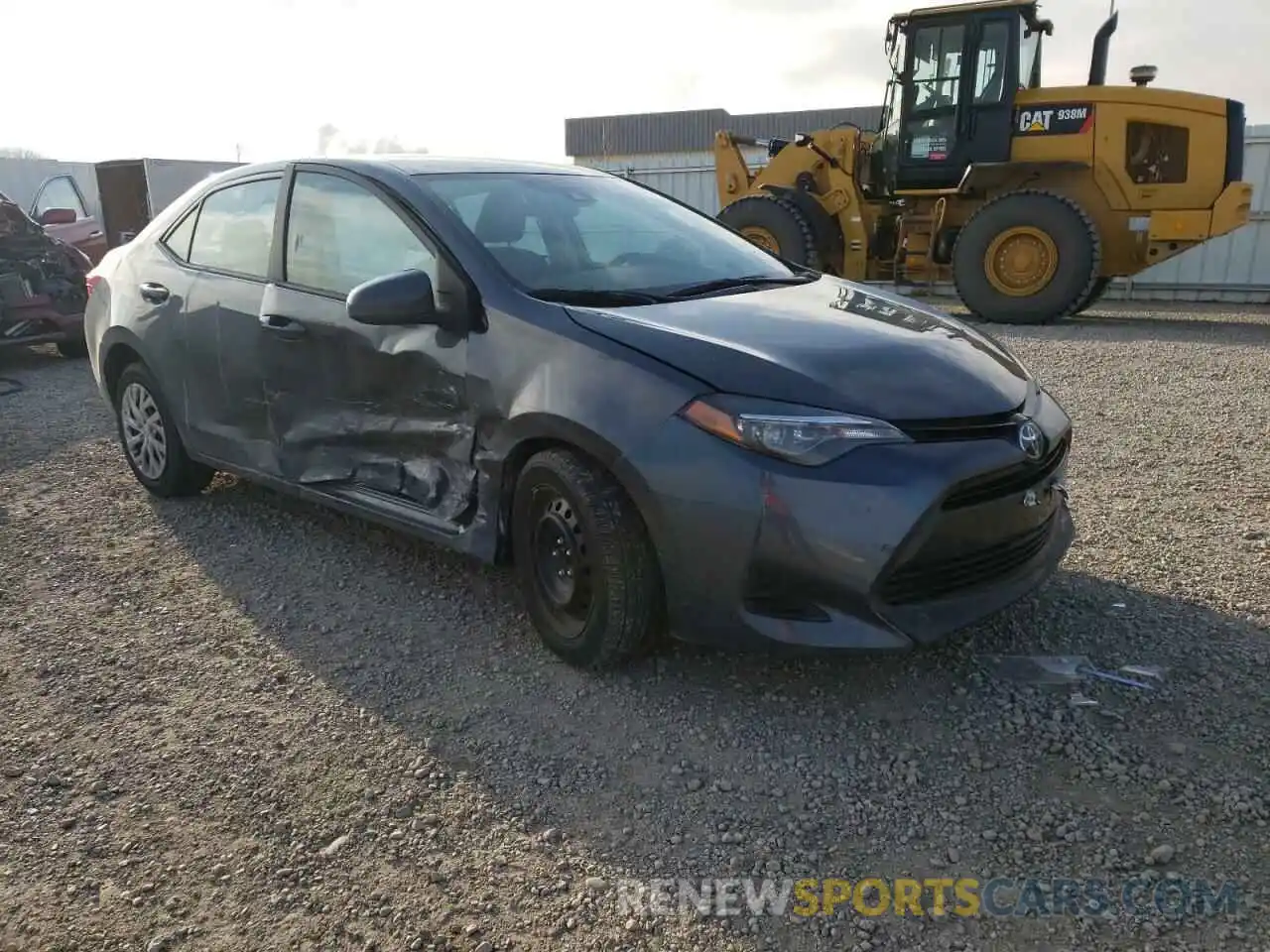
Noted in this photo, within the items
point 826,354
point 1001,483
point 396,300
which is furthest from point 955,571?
point 396,300

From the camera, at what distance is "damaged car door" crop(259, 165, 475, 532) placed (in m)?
3.21

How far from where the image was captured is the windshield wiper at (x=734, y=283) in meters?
3.30

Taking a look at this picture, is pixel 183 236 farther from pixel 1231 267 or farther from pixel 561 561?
pixel 1231 267

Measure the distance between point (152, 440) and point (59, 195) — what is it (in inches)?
440

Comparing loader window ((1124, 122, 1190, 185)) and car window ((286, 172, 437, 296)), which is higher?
loader window ((1124, 122, 1190, 185))

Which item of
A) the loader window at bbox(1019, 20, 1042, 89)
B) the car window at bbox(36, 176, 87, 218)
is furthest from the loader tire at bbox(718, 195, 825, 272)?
the car window at bbox(36, 176, 87, 218)

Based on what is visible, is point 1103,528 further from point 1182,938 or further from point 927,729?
point 1182,938

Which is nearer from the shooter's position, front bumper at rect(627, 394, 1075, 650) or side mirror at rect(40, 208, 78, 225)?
front bumper at rect(627, 394, 1075, 650)

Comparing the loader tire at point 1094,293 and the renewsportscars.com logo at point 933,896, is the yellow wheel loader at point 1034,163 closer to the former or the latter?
the loader tire at point 1094,293

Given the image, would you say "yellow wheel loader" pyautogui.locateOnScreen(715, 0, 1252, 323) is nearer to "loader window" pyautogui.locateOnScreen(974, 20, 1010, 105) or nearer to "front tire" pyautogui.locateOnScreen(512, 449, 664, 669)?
"loader window" pyautogui.locateOnScreen(974, 20, 1010, 105)

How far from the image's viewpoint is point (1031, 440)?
2.76m

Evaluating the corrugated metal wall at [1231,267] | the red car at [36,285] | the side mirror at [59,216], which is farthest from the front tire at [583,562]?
the corrugated metal wall at [1231,267]

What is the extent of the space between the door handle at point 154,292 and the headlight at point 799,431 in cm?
303

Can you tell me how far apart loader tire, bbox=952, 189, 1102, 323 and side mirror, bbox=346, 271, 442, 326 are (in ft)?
27.4
